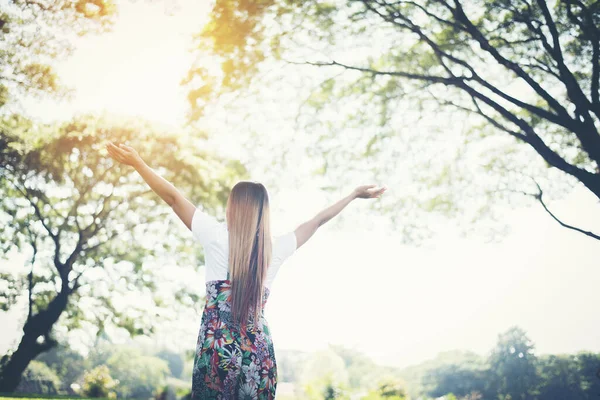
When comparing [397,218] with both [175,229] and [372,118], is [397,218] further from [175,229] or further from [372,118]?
[175,229]

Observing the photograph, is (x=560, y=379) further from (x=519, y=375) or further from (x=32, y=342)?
(x=32, y=342)

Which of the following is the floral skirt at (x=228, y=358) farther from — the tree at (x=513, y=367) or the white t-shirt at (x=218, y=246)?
the tree at (x=513, y=367)

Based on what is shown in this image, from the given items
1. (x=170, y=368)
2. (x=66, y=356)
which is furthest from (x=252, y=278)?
(x=170, y=368)

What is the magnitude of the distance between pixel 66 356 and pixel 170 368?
37.8 m

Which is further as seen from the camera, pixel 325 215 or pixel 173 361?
pixel 173 361

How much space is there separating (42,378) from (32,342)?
37.8 meters

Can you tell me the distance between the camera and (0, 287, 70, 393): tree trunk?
13.1 m

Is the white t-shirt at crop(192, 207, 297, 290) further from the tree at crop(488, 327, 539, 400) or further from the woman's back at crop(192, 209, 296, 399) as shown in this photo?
the tree at crop(488, 327, 539, 400)

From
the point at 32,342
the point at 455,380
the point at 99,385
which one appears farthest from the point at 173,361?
the point at 32,342

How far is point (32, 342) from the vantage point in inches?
550

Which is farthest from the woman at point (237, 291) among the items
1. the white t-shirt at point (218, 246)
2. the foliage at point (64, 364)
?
the foliage at point (64, 364)

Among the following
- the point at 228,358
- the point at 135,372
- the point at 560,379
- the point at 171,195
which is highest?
the point at 135,372

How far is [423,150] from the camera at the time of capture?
383 inches

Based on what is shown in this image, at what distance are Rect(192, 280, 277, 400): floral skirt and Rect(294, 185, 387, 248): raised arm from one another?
0.53 metres
